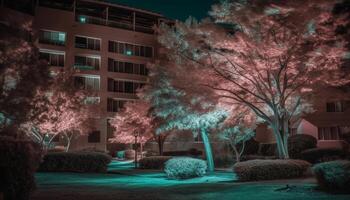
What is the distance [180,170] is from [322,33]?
402 inches

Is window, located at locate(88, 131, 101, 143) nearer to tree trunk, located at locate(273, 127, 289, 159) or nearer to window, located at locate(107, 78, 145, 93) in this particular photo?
window, located at locate(107, 78, 145, 93)

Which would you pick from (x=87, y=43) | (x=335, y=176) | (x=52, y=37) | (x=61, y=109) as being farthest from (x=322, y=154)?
(x=52, y=37)

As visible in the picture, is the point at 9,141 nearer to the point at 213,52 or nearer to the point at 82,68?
the point at 213,52

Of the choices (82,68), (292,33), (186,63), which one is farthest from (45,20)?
(292,33)

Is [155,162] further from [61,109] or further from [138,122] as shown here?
[61,109]

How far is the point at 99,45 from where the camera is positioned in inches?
2125

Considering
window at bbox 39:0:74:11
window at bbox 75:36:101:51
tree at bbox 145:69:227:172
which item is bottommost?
tree at bbox 145:69:227:172

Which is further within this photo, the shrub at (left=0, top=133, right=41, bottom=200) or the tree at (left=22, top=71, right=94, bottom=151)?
the tree at (left=22, top=71, right=94, bottom=151)

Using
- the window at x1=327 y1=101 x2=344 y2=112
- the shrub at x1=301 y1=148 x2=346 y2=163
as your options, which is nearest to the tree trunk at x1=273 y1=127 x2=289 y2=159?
the shrub at x1=301 y1=148 x2=346 y2=163

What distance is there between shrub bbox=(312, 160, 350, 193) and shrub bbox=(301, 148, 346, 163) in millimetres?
14982

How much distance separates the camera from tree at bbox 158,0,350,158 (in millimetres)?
17734

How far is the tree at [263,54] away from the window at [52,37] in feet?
105

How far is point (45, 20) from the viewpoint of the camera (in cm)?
5012

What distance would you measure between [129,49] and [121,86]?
554cm
